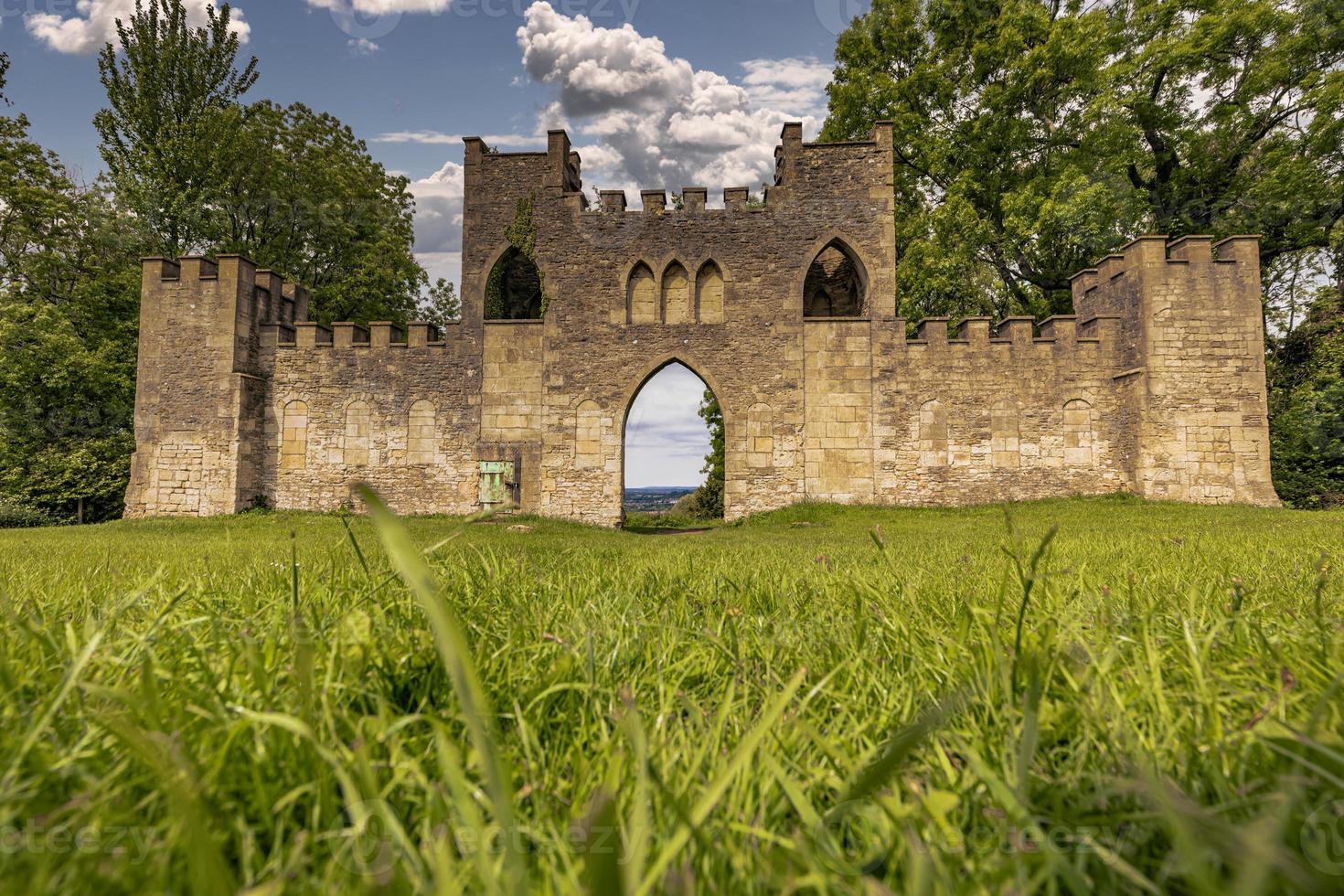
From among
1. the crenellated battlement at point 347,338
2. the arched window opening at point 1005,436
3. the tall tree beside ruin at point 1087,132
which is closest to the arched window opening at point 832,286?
the tall tree beside ruin at point 1087,132

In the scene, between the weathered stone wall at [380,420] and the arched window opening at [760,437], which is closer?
the arched window opening at [760,437]

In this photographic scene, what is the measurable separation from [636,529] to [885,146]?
1163 cm

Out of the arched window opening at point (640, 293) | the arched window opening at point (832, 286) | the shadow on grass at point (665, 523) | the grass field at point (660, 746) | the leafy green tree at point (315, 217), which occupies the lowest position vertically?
the shadow on grass at point (665, 523)

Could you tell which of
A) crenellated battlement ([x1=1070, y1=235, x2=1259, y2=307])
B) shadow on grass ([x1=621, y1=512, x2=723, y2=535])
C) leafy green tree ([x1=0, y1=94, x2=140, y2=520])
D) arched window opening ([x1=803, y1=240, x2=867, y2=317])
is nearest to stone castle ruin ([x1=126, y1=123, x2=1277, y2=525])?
crenellated battlement ([x1=1070, y1=235, x2=1259, y2=307])

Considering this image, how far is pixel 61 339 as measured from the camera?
18500mm

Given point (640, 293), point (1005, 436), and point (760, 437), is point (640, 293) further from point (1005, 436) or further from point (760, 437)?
point (1005, 436)

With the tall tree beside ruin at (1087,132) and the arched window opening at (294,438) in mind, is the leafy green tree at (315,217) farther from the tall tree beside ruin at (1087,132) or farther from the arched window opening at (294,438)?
the tall tree beside ruin at (1087,132)

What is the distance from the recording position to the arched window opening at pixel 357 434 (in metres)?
15.8

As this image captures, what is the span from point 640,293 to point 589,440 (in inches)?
157

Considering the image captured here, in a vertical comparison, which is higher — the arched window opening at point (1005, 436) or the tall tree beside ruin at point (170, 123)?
the tall tree beside ruin at point (170, 123)

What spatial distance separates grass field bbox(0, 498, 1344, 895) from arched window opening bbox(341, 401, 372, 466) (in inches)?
584

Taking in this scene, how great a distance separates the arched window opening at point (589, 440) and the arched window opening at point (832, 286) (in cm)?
686

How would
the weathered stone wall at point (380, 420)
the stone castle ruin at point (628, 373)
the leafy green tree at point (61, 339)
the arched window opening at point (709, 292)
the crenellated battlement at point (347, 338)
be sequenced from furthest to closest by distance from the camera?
the leafy green tree at point (61, 339), the arched window opening at point (709, 292), the crenellated battlement at point (347, 338), the weathered stone wall at point (380, 420), the stone castle ruin at point (628, 373)

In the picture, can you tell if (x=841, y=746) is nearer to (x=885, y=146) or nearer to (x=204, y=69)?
(x=885, y=146)
